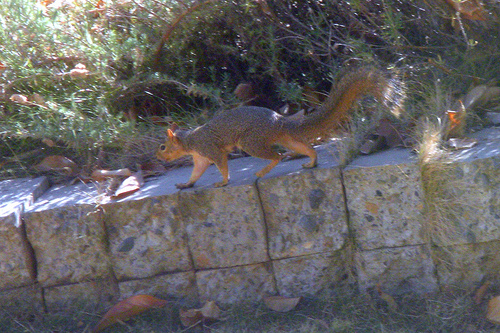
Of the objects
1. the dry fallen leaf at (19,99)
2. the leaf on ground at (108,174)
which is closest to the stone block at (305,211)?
the leaf on ground at (108,174)

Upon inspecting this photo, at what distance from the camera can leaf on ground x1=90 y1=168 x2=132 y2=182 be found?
371 cm

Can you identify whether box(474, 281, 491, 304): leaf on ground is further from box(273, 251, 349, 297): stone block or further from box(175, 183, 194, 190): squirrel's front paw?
box(175, 183, 194, 190): squirrel's front paw

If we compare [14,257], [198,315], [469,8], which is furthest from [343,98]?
[14,257]

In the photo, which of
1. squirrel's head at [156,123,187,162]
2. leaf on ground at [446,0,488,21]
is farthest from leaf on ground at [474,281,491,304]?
squirrel's head at [156,123,187,162]

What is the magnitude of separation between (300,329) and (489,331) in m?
0.96

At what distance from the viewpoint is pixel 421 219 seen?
314 cm

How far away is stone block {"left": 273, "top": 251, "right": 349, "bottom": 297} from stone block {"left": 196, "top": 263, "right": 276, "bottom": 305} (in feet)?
0.27

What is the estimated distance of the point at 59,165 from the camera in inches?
156

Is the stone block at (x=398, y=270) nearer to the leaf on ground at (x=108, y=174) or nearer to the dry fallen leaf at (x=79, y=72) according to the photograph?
the leaf on ground at (x=108, y=174)

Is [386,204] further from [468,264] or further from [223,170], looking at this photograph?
[223,170]

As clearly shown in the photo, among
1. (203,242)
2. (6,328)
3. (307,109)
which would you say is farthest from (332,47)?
(6,328)

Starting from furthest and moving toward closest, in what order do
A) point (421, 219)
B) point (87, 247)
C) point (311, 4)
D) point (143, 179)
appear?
point (311, 4)
point (143, 179)
point (87, 247)
point (421, 219)

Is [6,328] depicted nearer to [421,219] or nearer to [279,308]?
[279,308]

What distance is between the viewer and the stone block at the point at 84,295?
339 cm
